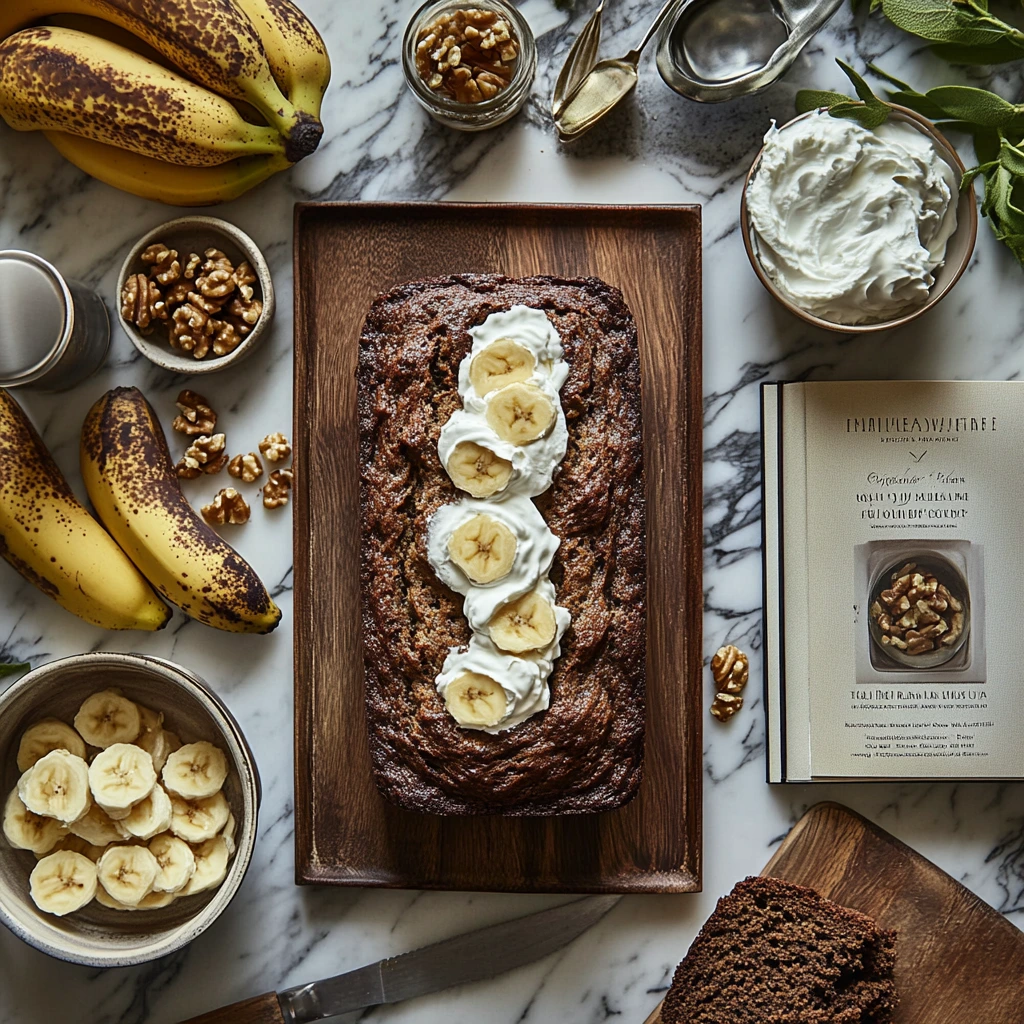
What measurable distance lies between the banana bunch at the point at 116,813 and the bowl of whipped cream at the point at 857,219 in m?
1.50

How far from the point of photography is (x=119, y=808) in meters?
Answer: 1.76

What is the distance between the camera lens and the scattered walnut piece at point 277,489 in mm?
1998

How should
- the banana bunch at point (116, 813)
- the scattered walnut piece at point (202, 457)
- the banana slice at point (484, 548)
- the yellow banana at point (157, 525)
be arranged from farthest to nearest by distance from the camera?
the scattered walnut piece at point (202, 457) < the yellow banana at point (157, 525) < the banana bunch at point (116, 813) < the banana slice at point (484, 548)

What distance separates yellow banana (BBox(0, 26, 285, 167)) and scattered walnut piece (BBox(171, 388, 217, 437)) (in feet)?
1.60

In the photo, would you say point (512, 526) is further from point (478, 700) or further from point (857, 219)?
point (857, 219)

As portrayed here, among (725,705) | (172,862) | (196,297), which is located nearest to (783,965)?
(725,705)

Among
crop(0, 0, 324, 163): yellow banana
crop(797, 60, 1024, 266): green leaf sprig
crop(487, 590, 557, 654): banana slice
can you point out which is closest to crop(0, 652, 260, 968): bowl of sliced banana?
crop(487, 590, 557, 654): banana slice

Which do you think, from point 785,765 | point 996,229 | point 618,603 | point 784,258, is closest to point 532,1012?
point 785,765

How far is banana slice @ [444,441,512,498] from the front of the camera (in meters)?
1.69

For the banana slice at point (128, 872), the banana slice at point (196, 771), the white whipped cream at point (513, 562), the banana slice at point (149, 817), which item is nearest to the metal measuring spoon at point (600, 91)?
the white whipped cream at point (513, 562)

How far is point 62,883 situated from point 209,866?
28cm

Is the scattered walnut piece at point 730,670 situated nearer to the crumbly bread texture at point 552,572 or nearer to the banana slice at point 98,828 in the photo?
the crumbly bread texture at point 552,572

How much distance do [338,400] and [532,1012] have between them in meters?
1.37

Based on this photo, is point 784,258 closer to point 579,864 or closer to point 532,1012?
point 579,864
